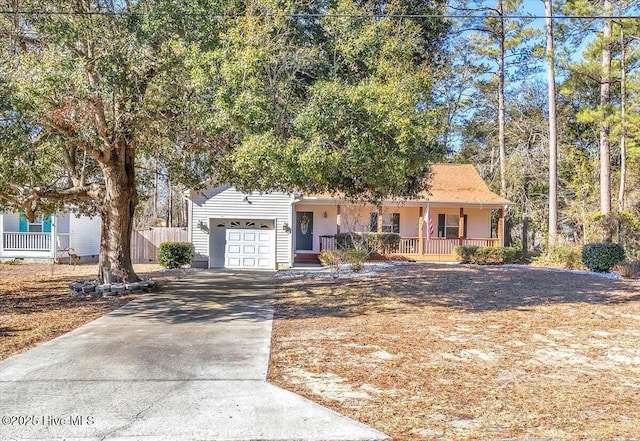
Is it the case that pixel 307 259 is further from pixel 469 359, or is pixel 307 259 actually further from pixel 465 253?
pixel 469 359

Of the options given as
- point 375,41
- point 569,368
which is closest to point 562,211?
point 375,41

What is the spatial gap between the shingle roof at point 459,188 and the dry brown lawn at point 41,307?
39.3 feet

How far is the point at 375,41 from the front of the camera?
9.49 meters

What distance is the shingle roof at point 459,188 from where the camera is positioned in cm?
2284

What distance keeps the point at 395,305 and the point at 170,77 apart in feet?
20.9

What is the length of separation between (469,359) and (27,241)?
22.0 m

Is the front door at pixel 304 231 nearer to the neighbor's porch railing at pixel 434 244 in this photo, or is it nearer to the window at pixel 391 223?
the neighbor's porch railing at pixel 434 244

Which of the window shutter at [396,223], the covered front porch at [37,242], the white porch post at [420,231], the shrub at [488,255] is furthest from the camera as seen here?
the window shutter at [396,223]

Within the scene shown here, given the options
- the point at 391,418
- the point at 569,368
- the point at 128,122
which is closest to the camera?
the point at 391,418

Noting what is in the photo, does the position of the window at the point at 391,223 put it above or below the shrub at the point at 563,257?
above

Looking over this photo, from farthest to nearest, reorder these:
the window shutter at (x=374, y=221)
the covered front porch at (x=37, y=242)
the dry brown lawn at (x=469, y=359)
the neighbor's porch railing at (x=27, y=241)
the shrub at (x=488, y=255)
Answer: the neighbor's porch railing at (x=27, y=241) → the covered front porch at (x=37, y=242) → the window shutter at (x=374, y=221) → the shrub at (x=488, y=255) → the dry brown lawn at (x=469, y=359)

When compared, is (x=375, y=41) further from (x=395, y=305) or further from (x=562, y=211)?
(x=562, y=211)

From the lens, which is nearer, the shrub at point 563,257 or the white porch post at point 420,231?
the shrub at point 563,257

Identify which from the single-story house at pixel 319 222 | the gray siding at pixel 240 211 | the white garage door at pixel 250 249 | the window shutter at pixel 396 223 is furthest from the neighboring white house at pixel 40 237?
the window shutter at pixel 396 223
